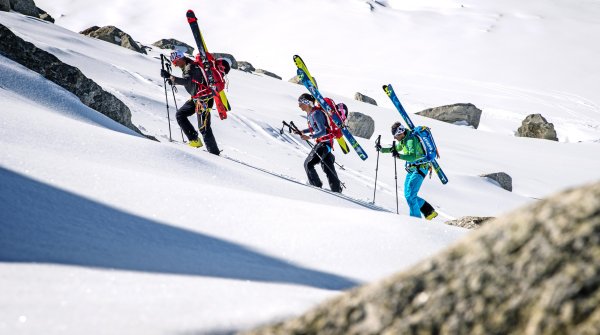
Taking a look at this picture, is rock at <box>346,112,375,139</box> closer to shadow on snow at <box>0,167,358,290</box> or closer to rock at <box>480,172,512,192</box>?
rock at <box>480,172,512,192</box>

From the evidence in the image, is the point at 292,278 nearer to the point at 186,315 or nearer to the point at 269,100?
the point at 186,315

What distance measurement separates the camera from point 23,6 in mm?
31375

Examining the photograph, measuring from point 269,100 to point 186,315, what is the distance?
847 inches

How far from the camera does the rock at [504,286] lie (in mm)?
1350

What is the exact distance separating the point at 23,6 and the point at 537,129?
Answer: 1012 inches

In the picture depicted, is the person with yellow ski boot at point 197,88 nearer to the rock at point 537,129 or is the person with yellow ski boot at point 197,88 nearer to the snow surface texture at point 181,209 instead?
the snow surface texture at point 181,209

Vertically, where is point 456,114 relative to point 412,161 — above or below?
above

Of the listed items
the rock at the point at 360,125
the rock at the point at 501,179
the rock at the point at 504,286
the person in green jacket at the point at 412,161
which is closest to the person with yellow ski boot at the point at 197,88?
the person in green jacket at the point at 412,161

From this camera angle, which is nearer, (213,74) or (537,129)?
(213,74)

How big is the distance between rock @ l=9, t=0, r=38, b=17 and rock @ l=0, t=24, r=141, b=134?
2268 cm

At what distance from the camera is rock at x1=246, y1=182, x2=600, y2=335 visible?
1350 millimetres

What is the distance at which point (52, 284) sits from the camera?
3.12 meters

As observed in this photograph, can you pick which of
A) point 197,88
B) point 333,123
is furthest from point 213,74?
point 333,123

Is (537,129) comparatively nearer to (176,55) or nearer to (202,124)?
(202,124)
